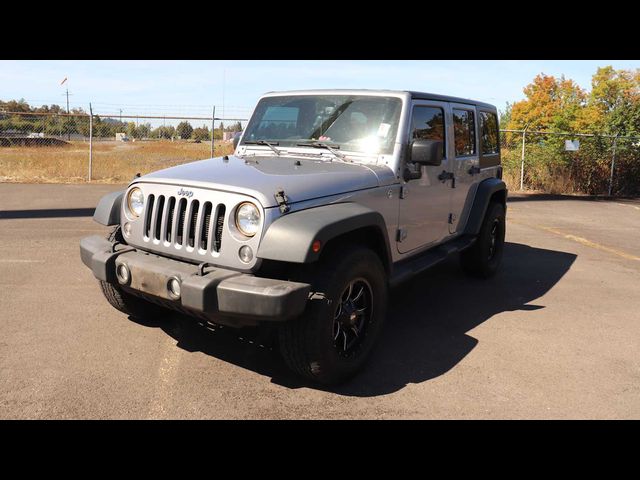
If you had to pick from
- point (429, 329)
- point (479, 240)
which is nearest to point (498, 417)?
point (429, 329)

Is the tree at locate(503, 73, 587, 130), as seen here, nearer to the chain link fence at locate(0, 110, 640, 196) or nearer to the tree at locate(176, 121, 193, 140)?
the chain link fence at locate(0, 110, 640, 196)

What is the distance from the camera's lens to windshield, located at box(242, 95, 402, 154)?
4336 millimetres

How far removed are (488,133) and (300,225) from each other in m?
4.15

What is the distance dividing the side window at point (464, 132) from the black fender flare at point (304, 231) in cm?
245

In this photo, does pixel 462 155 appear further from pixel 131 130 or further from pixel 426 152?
pixel 131 130

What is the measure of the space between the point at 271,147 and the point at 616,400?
3.15m

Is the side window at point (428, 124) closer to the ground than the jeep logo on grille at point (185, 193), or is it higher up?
higher up

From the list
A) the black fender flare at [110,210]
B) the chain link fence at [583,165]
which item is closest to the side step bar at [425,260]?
the black fender flare at [110,210]

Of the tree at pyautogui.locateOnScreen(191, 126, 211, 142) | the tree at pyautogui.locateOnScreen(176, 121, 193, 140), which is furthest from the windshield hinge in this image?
the tree at pyautogui.locateOnScreen(176, 121, 193, 140)

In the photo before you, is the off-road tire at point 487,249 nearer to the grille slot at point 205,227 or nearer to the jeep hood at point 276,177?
the jeep hood at point 276,177

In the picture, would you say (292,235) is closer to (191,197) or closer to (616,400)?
(191,197)

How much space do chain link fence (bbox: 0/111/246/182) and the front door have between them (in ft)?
27.8

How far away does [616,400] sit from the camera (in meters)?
3.40

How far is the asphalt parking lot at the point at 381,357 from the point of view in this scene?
3217mm
